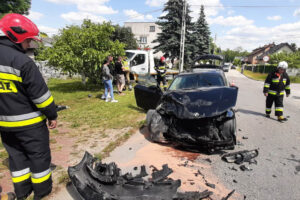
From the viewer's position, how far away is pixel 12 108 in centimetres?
202

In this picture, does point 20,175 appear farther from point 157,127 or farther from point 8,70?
point 157,127

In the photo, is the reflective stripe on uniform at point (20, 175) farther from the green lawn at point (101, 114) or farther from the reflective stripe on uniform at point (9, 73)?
the green lawn at point (101, 114)

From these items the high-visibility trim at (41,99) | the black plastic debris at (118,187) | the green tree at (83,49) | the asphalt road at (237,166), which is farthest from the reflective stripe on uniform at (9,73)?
the green tree at (83,49)

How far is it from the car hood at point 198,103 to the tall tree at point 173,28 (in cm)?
1832

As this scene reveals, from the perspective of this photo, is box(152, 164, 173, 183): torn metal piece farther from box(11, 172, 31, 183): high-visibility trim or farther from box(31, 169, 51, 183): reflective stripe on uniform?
box(11, 172, 31, 183): high-visibility trim

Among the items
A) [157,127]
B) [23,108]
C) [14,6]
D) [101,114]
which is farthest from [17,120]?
[14,6]

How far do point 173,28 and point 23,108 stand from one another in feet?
72.0

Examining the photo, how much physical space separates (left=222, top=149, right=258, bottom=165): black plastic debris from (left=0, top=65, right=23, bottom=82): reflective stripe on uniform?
335cm

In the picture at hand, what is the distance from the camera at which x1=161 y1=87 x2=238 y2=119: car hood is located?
3400 mm

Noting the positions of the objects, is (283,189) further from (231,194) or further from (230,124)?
(230,124)

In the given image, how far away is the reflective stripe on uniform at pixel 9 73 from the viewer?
189cm

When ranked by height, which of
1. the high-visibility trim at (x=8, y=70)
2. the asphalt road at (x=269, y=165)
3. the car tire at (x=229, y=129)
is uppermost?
the high-visibility trim at (x=8, y=70)

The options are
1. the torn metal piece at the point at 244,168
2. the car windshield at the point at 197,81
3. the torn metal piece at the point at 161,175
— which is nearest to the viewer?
the torn metal piece at the point at 161,175

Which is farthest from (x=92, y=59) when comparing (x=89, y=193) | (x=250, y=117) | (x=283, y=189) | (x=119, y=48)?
(x=283, y=189)
